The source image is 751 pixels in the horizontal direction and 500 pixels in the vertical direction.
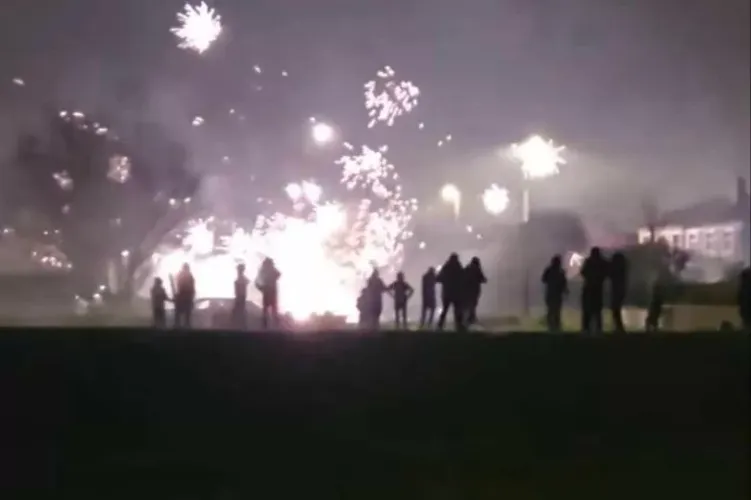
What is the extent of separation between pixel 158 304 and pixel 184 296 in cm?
25

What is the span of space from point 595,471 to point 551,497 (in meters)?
0.51

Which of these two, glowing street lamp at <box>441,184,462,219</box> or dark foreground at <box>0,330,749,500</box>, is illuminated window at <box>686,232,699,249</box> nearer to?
glowing street lamp at <box>441,184,462,219</box>

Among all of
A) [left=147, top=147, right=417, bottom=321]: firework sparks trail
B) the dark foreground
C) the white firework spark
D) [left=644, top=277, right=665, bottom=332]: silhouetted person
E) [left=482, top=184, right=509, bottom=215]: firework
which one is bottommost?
the dark foreground

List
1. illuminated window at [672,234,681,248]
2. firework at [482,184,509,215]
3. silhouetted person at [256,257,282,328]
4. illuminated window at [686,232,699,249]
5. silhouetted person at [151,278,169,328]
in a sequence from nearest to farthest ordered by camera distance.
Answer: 1. silhouetted person at [151,278,169,328]
2. silhouetted person at [256,257,282,328]
3. firework at [482,184,509,215]
4. illuminated window at [672,234,681,248]
5. illuminated window at [686,232,699,249]

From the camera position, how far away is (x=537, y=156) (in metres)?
11.4

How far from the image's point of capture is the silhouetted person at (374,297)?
10039mm

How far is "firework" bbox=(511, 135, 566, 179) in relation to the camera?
1129 centimetres

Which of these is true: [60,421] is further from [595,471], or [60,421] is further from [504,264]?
[504,264]

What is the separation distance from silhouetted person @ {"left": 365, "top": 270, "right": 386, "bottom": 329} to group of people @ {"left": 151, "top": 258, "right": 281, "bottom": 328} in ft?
3.01

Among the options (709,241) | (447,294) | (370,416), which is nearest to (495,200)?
(447,294)

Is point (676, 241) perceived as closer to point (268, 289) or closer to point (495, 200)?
point (495, 200)

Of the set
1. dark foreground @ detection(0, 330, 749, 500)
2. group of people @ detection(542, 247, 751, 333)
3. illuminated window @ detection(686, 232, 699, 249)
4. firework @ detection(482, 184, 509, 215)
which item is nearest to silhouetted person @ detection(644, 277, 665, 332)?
group of people @ detection(542, 247, 751, 333)

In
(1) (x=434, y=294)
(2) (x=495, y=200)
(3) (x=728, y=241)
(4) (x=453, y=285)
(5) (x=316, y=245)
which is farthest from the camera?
(3) (x=728, y=241)

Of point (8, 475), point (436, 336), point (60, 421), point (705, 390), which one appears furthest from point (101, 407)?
point (705, 390)
